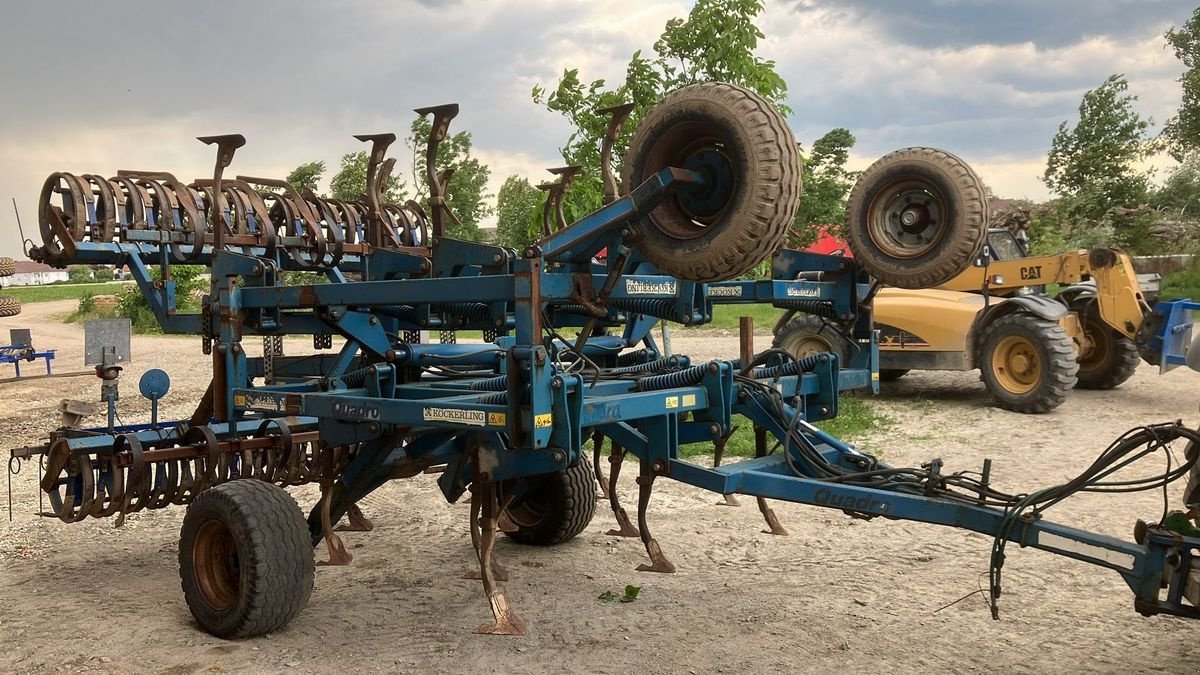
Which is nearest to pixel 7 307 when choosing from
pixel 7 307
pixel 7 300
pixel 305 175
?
pixel 7 307

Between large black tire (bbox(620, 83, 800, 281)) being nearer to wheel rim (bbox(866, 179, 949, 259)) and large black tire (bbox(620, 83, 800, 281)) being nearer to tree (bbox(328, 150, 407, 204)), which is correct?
wheel rim (bbox(866, 179, 949, 259))

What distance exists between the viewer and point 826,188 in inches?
1155

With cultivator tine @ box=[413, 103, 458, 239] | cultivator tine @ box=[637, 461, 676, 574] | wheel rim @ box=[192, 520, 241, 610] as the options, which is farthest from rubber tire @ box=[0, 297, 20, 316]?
cultivator tine @ box=[637, 461, 676, 574]

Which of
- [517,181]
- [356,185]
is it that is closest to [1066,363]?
[356,185]

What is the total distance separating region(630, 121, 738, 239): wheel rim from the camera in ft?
15.8

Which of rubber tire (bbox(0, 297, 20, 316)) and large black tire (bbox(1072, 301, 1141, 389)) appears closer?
large black tire (bbox(1072, 301, 1141, 389))

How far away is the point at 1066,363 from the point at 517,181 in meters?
22.6

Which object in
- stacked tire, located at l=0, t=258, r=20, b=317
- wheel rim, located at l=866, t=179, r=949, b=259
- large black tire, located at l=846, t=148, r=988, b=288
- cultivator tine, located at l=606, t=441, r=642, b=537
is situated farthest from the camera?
stacked tire, located at l=0, t=258, r=20, b=317

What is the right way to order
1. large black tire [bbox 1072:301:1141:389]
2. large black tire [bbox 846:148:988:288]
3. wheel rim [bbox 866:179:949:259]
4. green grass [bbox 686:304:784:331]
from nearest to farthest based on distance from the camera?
large black tire [bbox 846:148:988:288]
wheel rim [bbox 866:179:949:259]
large black tire [bbox 1072:301:1141:389]
green grass [bbox 686:304:784:331]

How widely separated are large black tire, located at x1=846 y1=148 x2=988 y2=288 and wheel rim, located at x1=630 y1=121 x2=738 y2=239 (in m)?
1.90

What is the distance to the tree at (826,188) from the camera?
82.1 feet

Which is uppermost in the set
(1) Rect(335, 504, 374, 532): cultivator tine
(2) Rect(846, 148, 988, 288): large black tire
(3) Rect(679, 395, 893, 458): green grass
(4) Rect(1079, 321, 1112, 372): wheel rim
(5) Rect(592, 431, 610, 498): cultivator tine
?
(2) Rect(846, 148, 988, 288): large black tire

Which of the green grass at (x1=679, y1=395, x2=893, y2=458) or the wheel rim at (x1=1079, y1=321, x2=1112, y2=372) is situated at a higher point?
the wheel rim at (x1=1079, y1=321, x2=1112, y2=372)

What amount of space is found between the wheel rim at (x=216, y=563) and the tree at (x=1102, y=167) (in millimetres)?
27451
